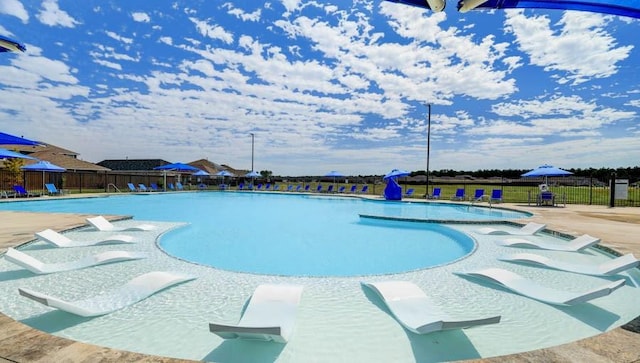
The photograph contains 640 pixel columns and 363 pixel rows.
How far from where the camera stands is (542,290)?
3.62 m

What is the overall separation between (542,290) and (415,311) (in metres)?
1.70


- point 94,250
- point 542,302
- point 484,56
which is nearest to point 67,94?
point 94,250

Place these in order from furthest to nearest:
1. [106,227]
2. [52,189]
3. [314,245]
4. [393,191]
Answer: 1. [393,191]
2. [52,189]
3. [106,227]
4. [314,245]

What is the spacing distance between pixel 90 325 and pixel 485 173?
53060 millimetres

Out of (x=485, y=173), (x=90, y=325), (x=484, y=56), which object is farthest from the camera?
(x=485, y=173)

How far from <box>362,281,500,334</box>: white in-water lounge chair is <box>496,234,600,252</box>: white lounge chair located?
3.71 m

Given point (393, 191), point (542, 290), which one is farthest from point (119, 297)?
point (393, 191)

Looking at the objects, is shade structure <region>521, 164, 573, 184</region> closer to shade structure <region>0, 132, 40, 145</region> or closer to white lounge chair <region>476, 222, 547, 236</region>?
white lounge chair <region>476, 222, 547, 236</region>

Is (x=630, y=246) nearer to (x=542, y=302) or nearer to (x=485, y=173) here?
(x=542, y=302)

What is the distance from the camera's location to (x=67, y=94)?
16734 millimetres

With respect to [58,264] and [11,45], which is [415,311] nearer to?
[58,264]

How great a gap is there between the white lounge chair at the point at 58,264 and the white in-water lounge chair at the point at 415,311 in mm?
3598

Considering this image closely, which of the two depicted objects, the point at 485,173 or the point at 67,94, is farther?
the point at 485,173

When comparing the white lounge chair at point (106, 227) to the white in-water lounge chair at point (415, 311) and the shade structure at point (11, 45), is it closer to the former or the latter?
the shade structure at point (11, 45)
